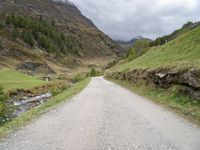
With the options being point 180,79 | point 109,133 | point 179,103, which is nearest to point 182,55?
point 180,79

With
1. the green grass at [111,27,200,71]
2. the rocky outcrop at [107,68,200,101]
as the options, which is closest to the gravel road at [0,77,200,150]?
the rocky outcrop at [107,68,200,101]

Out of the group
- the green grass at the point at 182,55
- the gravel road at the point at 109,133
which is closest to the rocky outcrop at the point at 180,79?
the green grass at the point at 182,55

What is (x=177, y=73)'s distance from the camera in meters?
23.8

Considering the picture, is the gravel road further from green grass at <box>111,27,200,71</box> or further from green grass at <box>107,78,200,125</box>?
green grass at <box>111,27,200,71</box>

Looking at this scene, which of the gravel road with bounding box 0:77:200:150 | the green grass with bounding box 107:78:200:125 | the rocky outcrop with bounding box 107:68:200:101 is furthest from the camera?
the rocky outcrop with bounding box 107:68:200:101

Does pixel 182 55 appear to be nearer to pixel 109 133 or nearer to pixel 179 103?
pixel 179 103

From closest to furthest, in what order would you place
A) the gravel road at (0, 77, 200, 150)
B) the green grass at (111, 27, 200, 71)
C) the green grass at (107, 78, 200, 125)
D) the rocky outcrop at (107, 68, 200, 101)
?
the gravel road at (0, 77, 200, 150), the green grass at (107, 78, 200, 125), the rocky outcrop at (107, 68, 200, 101), the green grass at (111, 27, 200, 71)

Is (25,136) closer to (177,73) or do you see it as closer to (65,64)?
(177,73)

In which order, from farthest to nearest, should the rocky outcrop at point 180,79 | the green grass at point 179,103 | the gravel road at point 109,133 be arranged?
the rocky outcrop at point 180,79
the green grass at point 179,103
the gravel road at point 109,133

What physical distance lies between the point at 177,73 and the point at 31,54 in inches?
5909

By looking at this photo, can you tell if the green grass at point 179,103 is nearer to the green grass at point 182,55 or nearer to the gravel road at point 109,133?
the gravel road at point 109,133

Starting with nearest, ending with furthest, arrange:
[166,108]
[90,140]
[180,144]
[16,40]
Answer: [180,144] < [90,140] < [166,108] < [16,40]

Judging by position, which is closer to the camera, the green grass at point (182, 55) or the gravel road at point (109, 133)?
the gravel road at point (109, 133)

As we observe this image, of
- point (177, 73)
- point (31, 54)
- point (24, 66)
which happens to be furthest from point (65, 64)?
point (177, 73)
